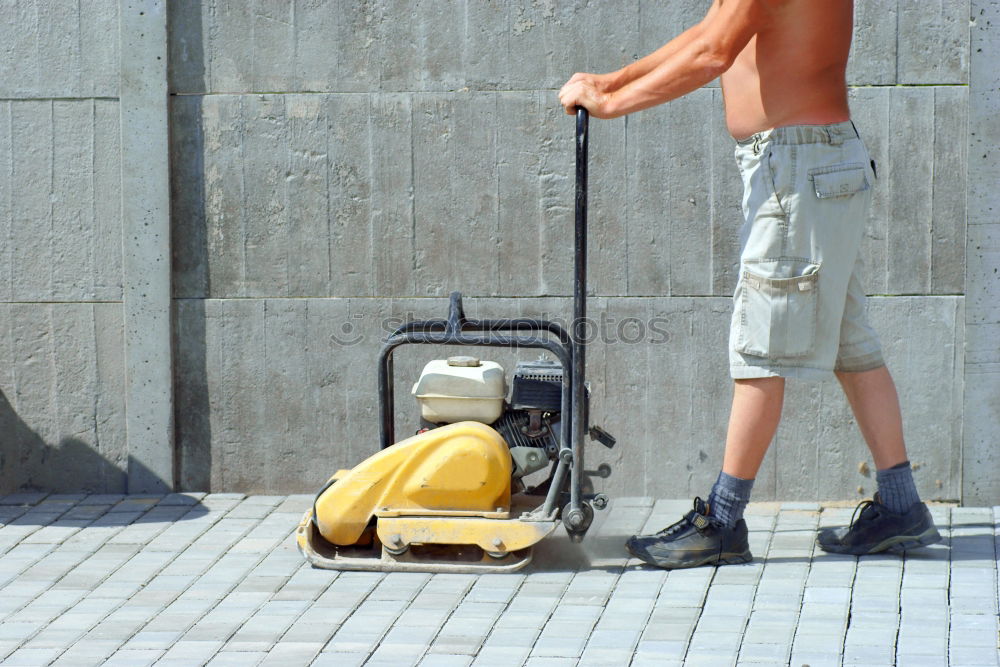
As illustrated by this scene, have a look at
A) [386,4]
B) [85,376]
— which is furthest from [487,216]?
[85,376]

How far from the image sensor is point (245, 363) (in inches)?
215

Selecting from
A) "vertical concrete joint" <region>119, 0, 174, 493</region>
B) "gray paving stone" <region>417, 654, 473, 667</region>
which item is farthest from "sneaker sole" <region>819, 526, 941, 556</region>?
"vertical concrete joint" <region>119, 0, 174, 493</region>

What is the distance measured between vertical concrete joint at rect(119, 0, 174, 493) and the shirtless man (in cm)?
197

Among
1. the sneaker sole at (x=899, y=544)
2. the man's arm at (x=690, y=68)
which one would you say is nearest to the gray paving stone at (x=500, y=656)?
the sneaker sole at (x=899, y=544)

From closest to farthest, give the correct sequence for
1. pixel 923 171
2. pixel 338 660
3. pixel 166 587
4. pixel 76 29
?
pixel 338 660 → pixel 166 587 → pixel 923 171 → pixel 76 29

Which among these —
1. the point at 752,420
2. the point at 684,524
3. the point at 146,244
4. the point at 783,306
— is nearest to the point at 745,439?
the point at 752,420

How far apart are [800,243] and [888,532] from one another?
1.05 metres

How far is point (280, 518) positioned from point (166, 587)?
0.90 metres

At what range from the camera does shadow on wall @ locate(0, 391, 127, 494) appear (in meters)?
5.56

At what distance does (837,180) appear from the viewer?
420 centimetres

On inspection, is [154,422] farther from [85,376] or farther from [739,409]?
[739,409]

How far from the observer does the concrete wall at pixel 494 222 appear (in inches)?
200

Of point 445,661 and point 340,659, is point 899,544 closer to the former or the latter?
point 445,661

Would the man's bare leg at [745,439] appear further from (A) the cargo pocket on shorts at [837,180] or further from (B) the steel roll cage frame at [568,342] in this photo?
(A) the cargo pocket on shorts at [837,180]
